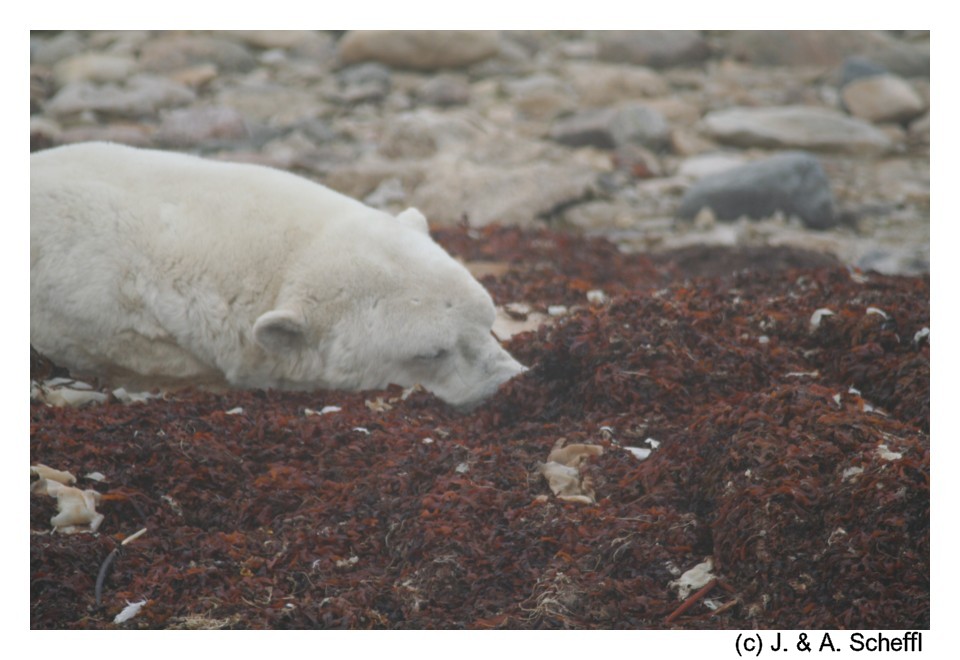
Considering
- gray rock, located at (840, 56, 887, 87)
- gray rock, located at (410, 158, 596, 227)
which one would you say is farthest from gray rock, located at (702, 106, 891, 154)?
gray rock, located at (410, 158, 596, 227)

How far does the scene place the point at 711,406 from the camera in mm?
4598

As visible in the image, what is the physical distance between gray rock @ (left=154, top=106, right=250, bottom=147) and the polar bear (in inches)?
279

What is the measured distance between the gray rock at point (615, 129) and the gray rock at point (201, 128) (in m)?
3.97

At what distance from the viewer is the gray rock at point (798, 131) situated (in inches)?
506

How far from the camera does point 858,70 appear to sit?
47.9 ft

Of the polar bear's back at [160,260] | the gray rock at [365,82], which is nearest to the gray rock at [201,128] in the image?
the gray rock at [365,82]

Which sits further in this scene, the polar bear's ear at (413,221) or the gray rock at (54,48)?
the gray rock at (54,48)

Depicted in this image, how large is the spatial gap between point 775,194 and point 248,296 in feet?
22.4

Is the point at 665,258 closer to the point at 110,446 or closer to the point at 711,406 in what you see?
the point at 711,406

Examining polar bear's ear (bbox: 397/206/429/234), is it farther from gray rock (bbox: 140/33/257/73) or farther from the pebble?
gray rock (bbox: 140/33/257/73)

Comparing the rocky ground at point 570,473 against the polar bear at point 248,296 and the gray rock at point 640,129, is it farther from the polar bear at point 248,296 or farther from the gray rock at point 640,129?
the gray rock at point 640,129

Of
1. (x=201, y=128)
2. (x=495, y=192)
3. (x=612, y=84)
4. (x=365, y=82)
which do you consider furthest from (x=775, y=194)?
(x=365, y=82)

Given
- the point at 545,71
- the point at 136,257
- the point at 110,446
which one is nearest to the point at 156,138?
the point at 545,71

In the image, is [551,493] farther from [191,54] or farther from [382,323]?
[191,54]
